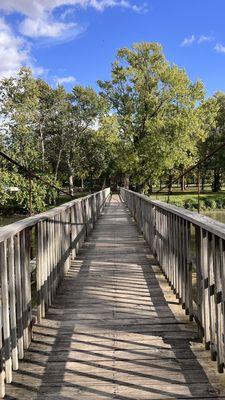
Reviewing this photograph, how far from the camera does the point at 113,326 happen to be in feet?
12.6

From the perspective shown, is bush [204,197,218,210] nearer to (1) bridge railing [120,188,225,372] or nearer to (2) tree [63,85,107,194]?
(2) tree [63,85,107,194]

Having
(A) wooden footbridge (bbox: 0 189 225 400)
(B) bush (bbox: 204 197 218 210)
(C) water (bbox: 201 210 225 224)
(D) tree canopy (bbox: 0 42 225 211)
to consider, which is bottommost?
(C) water (bbox: 201 210 225 224)

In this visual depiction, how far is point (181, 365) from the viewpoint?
9.78ft

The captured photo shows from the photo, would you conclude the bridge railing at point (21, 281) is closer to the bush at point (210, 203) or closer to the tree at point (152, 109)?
the tree at point (152, 109)

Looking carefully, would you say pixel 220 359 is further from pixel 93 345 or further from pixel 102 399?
pixel 93 345

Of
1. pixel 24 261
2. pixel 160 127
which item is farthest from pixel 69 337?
pixel 160 127

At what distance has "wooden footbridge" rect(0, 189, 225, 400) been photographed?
8.78 ft

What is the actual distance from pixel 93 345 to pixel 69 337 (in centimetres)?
→ 29

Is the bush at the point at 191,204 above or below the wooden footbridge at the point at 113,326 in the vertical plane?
below

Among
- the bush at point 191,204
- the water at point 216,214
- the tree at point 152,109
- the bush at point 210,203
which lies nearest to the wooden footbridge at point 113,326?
the tree at point 152,109

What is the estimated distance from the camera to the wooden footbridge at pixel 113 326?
8.78ft

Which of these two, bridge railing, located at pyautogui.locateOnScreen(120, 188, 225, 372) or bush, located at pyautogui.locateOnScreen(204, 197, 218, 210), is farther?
bush, located at pyautogui.locateOnScreen(204, 197, 218, 210)

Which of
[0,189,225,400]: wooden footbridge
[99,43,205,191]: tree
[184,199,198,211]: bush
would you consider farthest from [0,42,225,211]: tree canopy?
[0,189,225,400]: wooden footbridge

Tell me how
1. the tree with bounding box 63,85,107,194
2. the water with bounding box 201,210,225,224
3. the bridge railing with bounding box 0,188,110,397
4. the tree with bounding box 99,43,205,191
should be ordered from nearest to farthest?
the bridge railing with bounding box 0,188,110,397 → the tree with bounding box 99,43,205,191 → the water with bounding box 201,210,225,224 → the tree with bounding box 63,85,107,194
